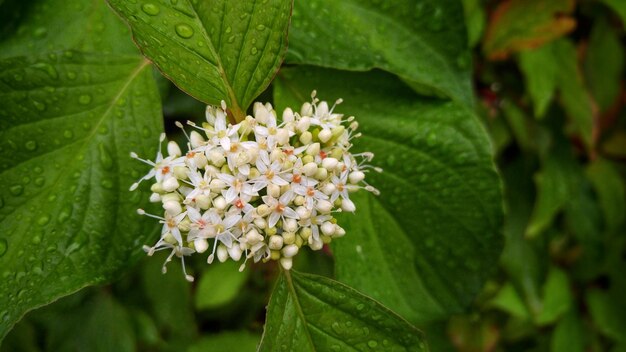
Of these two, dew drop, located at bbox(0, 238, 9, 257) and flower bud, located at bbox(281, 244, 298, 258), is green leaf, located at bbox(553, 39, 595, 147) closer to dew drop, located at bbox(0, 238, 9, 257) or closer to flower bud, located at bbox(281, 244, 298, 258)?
flower bud, located at bbox(281, 244, 298, 258)

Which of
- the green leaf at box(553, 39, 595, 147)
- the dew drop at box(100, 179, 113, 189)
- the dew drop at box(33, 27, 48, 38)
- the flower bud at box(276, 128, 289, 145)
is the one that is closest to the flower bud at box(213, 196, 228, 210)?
the flower bud at box(276, 128, 289, 145)

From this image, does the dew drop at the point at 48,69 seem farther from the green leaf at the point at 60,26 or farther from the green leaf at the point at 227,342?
the green leaf at the point at 227,342

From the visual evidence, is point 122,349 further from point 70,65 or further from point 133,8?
point 133,8

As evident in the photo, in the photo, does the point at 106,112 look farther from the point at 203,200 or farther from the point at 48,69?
the point at 203,200

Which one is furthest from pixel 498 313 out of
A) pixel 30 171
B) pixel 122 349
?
pixel 30 171

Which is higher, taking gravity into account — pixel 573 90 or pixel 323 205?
pixel 323 205

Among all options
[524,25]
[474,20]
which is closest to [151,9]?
[474,20]

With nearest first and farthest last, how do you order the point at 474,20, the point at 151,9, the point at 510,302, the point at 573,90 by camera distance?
the point at 151,9 → the point at 474,20 → the point at 573,90 → the point at 510,302
